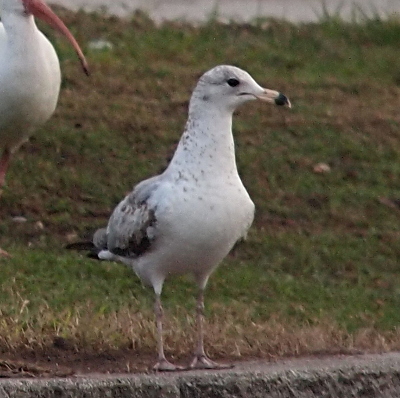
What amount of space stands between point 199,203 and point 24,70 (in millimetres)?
3110

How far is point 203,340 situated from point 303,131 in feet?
13.9

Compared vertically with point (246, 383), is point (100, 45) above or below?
below

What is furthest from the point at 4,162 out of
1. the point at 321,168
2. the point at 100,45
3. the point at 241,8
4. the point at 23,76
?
the point at 241,8

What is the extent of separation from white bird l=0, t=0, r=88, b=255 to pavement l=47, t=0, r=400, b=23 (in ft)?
14.2

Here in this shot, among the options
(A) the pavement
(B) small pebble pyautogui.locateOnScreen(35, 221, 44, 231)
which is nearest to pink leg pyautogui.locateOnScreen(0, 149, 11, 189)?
(B) small pebble pyautogui.locateOnScreen(35, 221, 44, 231)

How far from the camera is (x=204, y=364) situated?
549 cm

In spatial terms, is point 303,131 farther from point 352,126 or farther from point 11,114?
point 11,114

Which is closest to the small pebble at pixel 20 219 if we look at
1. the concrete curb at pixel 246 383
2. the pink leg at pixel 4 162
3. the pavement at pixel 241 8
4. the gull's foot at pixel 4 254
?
the pink leg at pixel 4 162

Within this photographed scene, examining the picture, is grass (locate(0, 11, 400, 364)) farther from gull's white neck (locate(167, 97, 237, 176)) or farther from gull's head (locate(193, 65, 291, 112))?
gull's head (locate(193, 65, 291, 112))

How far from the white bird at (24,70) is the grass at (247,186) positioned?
701mm

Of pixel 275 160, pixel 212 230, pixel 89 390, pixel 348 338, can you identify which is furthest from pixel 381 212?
pixel 89 390

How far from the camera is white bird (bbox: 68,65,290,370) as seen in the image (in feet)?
17.4

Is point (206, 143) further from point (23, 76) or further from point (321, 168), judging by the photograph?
point (321, 168)

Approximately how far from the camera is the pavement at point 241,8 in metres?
12.9
